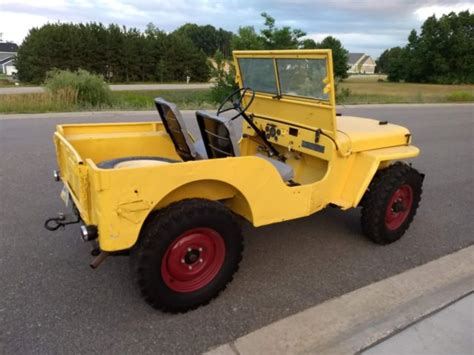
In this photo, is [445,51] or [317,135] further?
[445,51]

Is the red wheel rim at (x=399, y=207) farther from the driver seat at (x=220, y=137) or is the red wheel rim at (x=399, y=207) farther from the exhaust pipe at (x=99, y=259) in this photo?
the exhaust pipe at (x=99, y=259)

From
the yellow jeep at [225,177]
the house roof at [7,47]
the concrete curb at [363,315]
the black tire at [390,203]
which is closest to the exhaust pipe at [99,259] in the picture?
the yellow jeep at [225,177]

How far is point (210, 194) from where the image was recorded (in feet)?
9.07

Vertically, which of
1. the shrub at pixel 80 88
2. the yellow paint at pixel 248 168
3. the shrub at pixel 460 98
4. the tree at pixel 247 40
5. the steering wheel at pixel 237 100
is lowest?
the shrub at pixel 460 98

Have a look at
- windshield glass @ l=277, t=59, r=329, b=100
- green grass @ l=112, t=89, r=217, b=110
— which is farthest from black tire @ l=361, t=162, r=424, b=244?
green grass @ l=112, t=89, r=217, b=110

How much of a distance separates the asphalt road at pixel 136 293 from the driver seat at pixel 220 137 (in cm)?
82

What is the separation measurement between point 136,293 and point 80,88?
37.7 ft

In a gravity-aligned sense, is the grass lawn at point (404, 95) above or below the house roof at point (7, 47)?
below

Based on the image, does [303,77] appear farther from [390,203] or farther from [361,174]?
[390,203]

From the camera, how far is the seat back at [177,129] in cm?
312

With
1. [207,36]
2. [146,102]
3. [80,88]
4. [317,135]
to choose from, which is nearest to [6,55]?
[207,36]

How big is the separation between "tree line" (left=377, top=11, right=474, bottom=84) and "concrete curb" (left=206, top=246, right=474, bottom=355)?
5260cm

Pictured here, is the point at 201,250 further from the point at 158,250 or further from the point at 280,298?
the point at 280,298

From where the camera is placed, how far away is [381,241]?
3711mm
